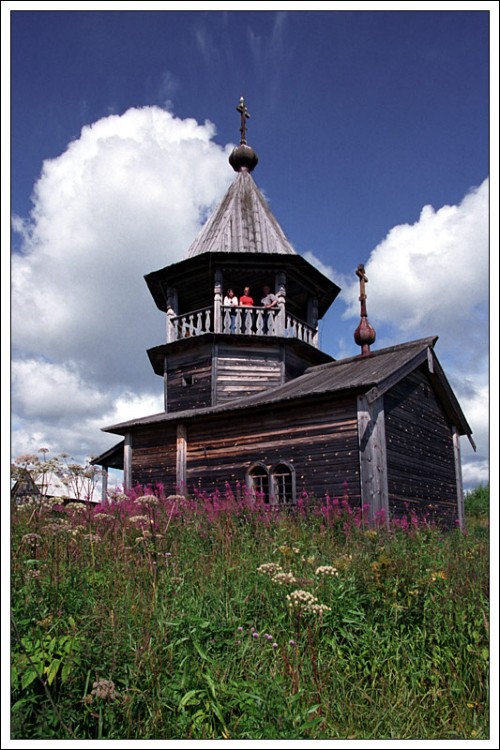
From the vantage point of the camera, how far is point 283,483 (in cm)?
1323

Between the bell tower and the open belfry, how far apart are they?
0.05 m

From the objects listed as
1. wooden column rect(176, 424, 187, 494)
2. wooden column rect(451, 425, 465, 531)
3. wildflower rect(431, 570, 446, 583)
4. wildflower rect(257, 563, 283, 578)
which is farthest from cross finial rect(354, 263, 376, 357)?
wildflower rect(257, 563, 283, 578)

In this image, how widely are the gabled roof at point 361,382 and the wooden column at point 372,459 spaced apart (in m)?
0.45

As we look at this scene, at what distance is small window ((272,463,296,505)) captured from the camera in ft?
42.6

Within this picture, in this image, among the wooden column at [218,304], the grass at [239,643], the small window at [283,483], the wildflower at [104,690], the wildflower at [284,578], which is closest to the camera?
the wildflower at [104,690]

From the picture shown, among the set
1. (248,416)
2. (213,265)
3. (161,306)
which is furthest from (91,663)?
(161,306)

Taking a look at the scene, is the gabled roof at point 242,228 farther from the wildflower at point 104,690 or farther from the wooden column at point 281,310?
the wildflower at point 104,690

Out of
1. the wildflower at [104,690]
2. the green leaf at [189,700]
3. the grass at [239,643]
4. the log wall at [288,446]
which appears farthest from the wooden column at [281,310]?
the wildflower at [104,690]

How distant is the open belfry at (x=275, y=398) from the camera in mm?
12359

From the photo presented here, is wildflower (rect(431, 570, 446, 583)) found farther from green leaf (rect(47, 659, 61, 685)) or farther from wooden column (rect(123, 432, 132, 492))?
wooden column (rect(123, 432, 132, 492))

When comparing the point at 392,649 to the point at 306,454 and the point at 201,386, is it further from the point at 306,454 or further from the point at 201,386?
the point at 201,386

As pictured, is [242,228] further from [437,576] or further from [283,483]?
[437,576]

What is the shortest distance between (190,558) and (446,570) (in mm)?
2535

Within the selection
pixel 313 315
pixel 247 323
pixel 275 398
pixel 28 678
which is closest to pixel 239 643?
pixel 28 678
